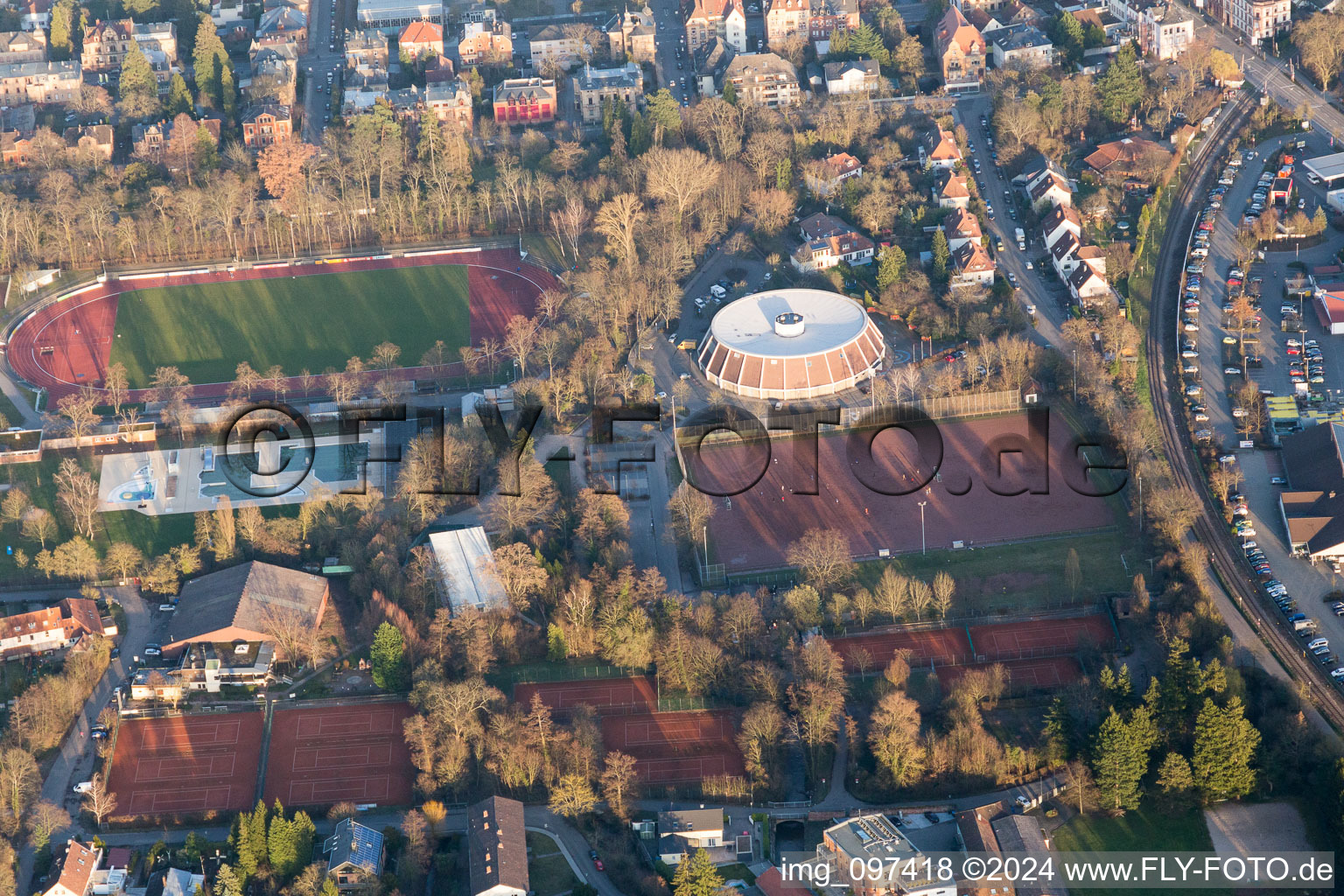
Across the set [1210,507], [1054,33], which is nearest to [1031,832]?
[1210,507]

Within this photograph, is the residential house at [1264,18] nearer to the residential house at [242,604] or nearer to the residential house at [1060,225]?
the residential house at [1060,225]

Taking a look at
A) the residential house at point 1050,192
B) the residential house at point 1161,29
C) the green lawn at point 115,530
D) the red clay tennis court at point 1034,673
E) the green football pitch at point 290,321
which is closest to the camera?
the red clay tennis court at point 1034,673

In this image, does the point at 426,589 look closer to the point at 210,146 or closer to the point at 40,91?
the point at 210,146

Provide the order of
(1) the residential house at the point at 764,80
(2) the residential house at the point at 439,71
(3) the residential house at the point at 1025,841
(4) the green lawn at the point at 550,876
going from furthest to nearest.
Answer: (2) the residential house at the point at 439,71 < (1) the residential house at the point at 764,80 < (4) the green lawn at the point at 550,876 < (3) the residential house at the point at 1025,841

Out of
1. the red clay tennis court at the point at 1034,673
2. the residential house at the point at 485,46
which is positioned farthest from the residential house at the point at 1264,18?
the red clay tennis court at the point at 1034,673

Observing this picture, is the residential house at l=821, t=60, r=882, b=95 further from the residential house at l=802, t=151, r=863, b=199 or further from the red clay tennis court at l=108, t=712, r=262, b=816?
the red clay tennis court at l=108, t=712, r=262, b=816

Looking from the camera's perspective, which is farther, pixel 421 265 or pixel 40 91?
pixel 40 91
